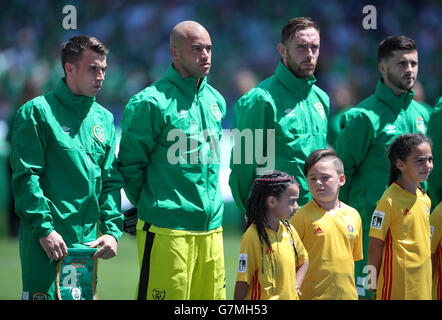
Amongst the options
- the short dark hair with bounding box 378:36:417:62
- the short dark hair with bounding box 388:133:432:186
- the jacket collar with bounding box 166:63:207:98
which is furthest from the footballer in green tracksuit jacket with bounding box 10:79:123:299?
the short dark hair with bounding box 378:36:417:62

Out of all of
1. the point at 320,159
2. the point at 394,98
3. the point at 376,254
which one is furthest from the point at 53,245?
the point at 394,98

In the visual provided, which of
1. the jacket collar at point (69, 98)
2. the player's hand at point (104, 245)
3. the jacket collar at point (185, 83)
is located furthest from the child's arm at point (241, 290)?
the jacket collar at point (69, 98)

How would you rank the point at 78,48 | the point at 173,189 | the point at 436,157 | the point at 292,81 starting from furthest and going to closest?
the point at 436,157 → the point at 292,81 → the point at 173,189 → the point at 78,48

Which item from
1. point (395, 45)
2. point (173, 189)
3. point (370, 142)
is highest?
point (395, 45)

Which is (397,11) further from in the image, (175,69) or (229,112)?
(175,69)

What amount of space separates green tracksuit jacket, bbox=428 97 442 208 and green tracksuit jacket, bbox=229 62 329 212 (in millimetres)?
1019

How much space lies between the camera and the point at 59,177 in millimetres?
4582

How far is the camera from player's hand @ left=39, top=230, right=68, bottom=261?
4340mm

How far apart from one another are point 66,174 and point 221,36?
Result: 1084 centimetres

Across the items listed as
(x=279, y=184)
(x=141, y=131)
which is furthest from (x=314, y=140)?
(x=141, y=131)

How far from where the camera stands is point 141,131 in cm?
484

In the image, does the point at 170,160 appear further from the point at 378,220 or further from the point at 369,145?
the point at 369,145

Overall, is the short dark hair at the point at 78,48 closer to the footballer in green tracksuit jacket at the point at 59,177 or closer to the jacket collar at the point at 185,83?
the footballer in green tracksuit jacket at the point at 59,177

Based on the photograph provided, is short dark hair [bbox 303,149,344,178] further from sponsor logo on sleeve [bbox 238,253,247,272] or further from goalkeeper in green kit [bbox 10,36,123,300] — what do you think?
goalkeeper in green kit [bbox 10,36,123,300]
